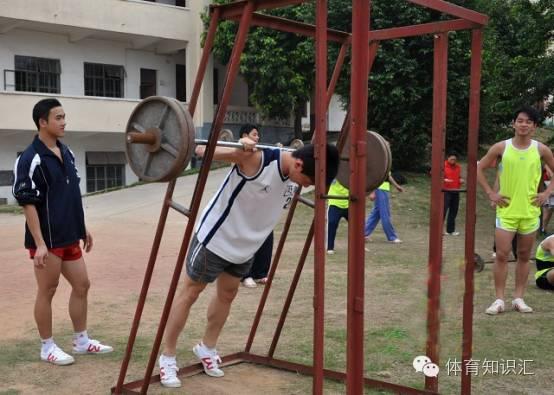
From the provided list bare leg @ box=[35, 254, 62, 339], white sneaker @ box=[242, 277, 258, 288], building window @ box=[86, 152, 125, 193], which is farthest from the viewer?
building window @ box=[86, 152, 125, 193]

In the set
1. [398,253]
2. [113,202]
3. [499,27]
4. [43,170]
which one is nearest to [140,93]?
[113,202]

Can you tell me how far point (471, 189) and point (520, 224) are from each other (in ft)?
7.73

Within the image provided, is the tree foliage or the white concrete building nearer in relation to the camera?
the tree foliage

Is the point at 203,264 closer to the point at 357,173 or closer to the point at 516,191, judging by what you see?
the point at 357,173

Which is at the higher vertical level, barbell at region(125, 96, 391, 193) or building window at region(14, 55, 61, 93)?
building window at region(14, 55, 61, 93)

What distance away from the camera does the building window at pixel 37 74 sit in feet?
67.5

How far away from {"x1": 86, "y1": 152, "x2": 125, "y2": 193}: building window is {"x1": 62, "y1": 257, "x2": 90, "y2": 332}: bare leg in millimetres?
17656

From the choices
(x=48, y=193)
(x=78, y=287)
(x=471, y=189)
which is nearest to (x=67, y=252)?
(x=78, y=287)

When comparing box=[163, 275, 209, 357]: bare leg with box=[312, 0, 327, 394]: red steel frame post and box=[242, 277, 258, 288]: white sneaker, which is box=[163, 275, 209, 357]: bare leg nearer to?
box=[312, 0, 327, 394]: red steel frame post

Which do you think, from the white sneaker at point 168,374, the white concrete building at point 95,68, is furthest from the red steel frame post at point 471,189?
the white concrete building at point 95,68

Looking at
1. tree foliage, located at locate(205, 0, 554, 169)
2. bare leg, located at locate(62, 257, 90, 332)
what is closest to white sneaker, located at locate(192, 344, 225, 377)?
bare leg, located at locate(62, 257, 90, 332)

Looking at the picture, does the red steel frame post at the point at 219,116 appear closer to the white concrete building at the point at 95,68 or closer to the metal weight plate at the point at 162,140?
the metal weight plate at the point at 162,140

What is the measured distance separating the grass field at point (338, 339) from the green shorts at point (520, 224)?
75 cm

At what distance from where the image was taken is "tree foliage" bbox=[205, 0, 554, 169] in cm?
1355
